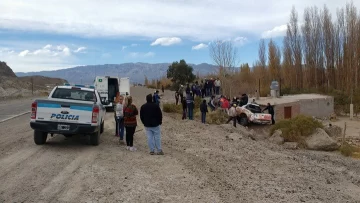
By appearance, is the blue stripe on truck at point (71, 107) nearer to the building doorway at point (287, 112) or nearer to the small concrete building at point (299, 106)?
the small concrete building at point (299, 106)

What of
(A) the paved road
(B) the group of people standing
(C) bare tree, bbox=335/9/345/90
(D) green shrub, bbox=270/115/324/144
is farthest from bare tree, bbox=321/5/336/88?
(B) the group of people standing

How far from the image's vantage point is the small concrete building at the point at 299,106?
104ft

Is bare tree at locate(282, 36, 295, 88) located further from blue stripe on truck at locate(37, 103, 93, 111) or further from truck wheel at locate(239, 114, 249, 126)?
blue stripe on truck at locate(37, 103, 93, 111)

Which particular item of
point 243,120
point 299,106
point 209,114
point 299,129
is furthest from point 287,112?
point 299,129

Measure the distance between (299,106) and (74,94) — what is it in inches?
962

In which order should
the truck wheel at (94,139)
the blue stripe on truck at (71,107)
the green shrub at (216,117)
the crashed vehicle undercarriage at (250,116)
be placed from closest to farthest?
the blue stripe on truck at (71,107) < the truck wheel at (94,139) < the green shrub at (216,117) < the crashed vehicle undercarriage at (250,116)

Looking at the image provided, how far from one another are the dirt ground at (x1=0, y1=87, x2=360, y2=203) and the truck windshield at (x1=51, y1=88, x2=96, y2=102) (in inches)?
58.0

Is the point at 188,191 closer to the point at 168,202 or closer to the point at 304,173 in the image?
the point at 168,202

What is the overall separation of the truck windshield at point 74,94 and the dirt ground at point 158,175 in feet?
4.83

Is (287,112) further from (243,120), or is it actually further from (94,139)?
(94,139)

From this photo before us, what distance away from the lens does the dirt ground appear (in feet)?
23.8

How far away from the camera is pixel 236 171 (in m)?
9.79

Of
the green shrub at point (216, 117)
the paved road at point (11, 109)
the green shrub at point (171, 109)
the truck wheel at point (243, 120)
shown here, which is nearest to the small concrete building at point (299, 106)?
the truck wheel at point (243, 120)

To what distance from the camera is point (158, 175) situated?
8688 mm
